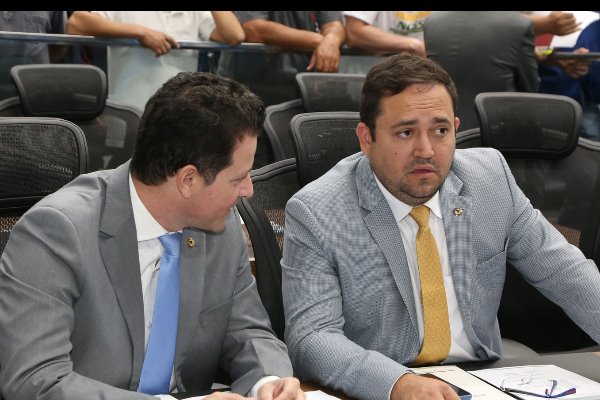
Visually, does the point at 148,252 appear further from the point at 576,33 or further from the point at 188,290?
the point at 576,33

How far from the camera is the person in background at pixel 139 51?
445 cm

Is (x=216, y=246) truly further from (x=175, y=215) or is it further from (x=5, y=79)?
(x=5, y=79)

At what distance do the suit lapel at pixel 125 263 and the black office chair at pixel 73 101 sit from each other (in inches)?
73.3

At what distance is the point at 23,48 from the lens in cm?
422

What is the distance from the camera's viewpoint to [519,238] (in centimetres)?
235

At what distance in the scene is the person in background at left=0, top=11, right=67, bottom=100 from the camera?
164 inches

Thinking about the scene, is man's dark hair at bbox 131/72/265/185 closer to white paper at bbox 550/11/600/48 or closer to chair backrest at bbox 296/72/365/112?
chair backrest at bbox 296/72/365/112

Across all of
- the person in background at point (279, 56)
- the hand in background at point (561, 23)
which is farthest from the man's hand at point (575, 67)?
the person in background at point (279, 56)

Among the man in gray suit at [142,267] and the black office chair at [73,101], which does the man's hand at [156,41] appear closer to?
the black office chair at [73,101]

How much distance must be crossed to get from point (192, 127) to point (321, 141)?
957 millimetres

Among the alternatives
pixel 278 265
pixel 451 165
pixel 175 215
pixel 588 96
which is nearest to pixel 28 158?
pixel 175 215

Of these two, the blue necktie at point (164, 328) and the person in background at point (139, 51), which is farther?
the person in background at point (139, 51)

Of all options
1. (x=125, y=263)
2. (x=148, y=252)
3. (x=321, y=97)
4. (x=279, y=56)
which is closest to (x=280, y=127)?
(x=321, y=97)

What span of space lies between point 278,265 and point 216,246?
0.44 m
